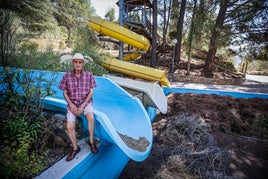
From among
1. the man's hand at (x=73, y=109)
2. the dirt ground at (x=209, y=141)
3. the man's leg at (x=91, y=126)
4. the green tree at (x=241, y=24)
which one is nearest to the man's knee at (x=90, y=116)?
the man's leg at (x=91, y=126)

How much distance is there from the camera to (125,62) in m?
4.84

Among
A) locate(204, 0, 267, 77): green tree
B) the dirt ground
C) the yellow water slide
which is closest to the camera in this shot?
the dirt ground

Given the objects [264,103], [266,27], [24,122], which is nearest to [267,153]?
[264,103]

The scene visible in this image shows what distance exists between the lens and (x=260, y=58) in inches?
259

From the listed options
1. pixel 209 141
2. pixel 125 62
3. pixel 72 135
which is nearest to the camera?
pixel 72 135

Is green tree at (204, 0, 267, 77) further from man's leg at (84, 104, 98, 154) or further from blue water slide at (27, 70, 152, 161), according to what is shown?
man's leg at (84, 104, 98, 154)

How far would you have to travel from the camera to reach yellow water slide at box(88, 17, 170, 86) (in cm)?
464

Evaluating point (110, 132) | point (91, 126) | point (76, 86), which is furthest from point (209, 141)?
point (76, 86)

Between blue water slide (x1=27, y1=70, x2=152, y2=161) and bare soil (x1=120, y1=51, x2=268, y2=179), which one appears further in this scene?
bare soil (x1=120, y1=51, x2=268, y2=179)

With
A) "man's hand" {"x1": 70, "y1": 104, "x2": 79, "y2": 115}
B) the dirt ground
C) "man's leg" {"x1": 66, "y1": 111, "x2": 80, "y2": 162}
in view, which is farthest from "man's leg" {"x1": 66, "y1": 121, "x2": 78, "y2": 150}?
the dirt ground

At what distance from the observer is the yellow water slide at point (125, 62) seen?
4.64m

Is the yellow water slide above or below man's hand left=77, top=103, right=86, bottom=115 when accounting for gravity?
above

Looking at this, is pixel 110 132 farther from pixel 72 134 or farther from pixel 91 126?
pixel 72 134

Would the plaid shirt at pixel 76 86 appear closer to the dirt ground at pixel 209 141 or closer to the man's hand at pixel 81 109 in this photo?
the man's hand at pixel 81 109
